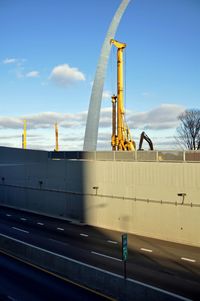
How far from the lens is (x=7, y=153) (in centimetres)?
5419

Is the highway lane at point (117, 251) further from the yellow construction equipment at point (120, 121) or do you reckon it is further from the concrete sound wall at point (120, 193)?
the yellow construction equipment at point (120, 121)

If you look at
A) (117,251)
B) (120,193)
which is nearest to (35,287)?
(117,251)

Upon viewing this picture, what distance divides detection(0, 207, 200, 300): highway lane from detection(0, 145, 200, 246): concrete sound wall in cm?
149

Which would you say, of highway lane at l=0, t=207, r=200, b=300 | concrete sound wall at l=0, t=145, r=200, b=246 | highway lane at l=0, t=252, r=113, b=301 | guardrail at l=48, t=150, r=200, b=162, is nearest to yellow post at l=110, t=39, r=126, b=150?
guardrail at l=48, t=150, r=200, b=162

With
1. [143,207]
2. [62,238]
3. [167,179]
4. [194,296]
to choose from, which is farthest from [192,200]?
[194,296]

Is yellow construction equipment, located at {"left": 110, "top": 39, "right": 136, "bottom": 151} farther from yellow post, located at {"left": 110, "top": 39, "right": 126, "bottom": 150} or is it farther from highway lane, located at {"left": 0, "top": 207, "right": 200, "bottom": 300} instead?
highway lane, located at {"left": 0, "top": 207, "right": 200, "bottom": 300}

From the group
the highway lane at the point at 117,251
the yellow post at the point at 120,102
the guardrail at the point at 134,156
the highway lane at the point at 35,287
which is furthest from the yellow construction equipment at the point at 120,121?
the highway lane at the point at 35,287

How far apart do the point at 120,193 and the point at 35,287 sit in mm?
18547

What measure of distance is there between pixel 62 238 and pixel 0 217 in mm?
14569

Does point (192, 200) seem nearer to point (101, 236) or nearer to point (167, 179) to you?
point (167, 179)

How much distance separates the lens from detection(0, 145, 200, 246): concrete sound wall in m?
30.8

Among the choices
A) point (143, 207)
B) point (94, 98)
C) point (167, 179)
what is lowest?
point (143, 207)

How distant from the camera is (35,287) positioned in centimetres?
1848

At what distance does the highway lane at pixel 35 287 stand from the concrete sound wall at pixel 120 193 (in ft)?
44.4
